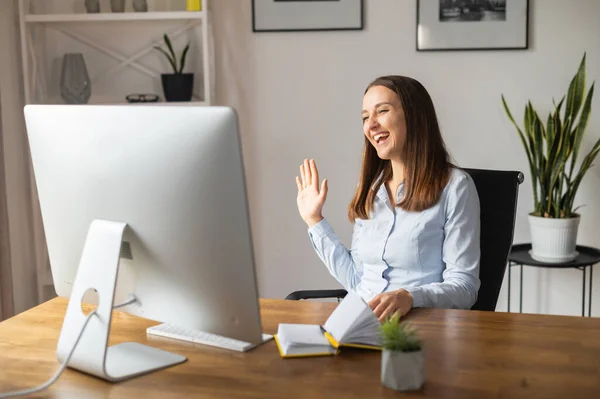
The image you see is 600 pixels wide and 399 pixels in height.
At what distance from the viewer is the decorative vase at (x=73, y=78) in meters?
3.23

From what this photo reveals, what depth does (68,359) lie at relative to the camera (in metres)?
1.33

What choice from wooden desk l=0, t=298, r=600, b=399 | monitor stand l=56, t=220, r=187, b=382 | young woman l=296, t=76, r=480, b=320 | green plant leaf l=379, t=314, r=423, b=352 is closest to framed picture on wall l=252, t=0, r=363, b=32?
young woman l=296, t=76, r=480, b=320

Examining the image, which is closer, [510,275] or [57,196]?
[57,196]

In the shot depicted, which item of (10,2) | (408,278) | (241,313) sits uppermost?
(10,2)

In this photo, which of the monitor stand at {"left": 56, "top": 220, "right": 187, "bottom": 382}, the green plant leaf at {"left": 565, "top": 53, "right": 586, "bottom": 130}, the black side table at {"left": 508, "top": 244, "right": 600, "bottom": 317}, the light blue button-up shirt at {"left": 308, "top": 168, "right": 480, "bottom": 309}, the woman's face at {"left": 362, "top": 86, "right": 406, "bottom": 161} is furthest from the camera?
the green plant leaf at {"left": 565, "top": 53, "right": 586, "bottom": 130}

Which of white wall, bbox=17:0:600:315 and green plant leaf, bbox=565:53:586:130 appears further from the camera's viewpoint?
white wall, bbox=17:0:600:315

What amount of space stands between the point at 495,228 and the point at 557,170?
3.31 feet

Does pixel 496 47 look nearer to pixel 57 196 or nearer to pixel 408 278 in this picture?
pixel 408 278

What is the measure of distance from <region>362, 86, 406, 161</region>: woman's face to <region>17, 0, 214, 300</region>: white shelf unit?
1282mm

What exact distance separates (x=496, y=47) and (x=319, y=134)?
2.78 ft

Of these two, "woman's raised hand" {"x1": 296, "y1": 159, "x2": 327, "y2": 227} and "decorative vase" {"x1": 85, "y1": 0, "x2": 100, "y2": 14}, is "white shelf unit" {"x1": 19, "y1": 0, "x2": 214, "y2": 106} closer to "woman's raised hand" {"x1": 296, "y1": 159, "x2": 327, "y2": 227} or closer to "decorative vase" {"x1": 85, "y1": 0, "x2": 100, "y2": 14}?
"decorative vase" {"x1": 85, "y1": 0, "x2": 100, "y2": 14}

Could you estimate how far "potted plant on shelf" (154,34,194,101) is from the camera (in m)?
3.21

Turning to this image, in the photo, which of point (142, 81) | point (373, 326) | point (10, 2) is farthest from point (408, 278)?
point (10, 2)

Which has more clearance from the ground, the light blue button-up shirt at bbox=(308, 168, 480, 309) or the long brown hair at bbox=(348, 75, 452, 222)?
the long brown hair at bbox=(348, 75, 452, 222)
